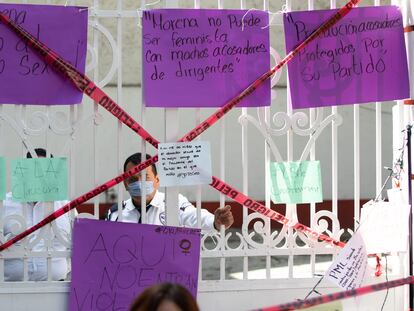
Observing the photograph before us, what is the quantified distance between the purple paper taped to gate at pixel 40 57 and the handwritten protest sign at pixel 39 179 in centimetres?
34

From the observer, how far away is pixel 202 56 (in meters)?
4.27

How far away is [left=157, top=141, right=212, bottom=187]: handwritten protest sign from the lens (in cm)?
421

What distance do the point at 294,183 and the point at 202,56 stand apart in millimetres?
925

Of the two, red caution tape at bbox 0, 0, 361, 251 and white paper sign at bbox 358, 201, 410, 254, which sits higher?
red caution tape at bbox 0, 0, 361, 251

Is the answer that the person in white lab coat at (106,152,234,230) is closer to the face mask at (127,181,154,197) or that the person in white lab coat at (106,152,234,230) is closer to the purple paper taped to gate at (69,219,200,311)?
the face mask at (127,181,154,197)

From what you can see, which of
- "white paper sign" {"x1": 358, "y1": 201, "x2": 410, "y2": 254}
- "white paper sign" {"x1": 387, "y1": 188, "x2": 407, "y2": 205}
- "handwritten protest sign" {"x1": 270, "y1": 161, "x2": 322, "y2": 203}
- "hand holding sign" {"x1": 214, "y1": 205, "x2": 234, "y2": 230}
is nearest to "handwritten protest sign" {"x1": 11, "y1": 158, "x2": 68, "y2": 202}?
"hand holding sign" {"x1": 214, "y1": 205, "x2": 234, "y2": 230}

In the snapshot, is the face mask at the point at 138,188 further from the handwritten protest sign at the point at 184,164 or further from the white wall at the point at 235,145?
the white wall at the point at 235,145

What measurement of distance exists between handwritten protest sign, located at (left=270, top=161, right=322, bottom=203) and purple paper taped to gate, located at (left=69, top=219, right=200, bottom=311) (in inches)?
21.5

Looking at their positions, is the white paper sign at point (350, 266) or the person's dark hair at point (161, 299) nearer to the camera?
the person's dark hair at point (161, 299)

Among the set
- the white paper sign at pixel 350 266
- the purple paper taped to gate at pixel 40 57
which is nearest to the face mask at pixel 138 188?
the purple paper taped to gate at pixel 40 57

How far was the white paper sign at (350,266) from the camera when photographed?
13.3ft

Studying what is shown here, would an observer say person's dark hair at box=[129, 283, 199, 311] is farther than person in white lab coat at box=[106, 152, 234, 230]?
No

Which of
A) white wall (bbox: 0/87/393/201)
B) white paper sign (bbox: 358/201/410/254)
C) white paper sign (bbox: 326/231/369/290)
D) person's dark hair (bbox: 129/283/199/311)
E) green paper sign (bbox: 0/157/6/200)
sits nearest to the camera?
person's dark hair (bbox: 129/283/199/311)

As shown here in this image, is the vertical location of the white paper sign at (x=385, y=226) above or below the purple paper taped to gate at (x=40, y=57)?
below
